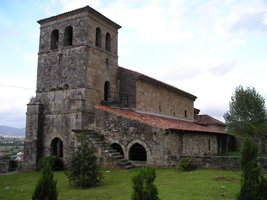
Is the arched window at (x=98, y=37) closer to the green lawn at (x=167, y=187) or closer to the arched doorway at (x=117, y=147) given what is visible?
the arched doorway at (x=117, y=147)

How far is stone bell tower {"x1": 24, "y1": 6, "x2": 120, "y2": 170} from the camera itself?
2588 cm

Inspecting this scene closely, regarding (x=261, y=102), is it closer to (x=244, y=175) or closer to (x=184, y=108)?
(x=184, y=108)

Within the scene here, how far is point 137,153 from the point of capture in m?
23.7

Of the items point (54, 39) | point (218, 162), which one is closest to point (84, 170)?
point (218, 162)

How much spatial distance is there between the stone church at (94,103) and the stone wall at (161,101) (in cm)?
9

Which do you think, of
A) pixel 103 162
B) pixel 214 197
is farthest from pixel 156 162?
pixel 214 197

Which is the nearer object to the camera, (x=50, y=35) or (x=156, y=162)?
(x=156, y=162)

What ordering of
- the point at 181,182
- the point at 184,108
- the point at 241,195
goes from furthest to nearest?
the point at 184,108 < the point at 181,182 < the point at 241,195

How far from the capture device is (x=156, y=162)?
22.0 metres

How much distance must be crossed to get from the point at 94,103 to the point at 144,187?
56.9ft

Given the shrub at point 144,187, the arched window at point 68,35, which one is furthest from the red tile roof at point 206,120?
the shrub at point 144,187

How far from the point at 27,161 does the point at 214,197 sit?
18107mm

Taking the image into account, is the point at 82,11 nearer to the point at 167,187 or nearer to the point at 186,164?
the point at 186,164

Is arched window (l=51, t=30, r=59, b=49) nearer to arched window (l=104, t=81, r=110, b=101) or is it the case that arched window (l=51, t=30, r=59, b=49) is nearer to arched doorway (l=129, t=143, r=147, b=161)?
arched window (l=104, t=81, r=110, b=101)
